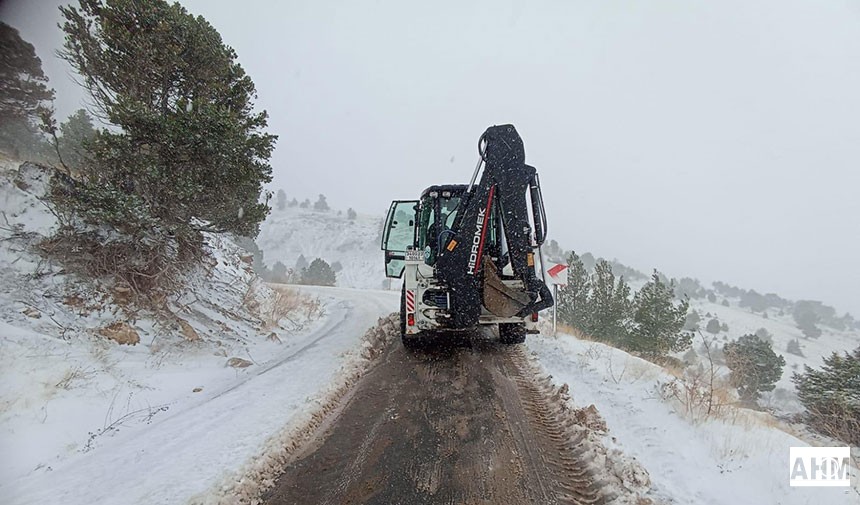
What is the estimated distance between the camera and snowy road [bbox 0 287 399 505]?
285cm

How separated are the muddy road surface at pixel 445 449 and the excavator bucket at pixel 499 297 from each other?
117 centimetres

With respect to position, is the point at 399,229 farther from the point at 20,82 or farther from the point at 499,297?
the point at 20,82

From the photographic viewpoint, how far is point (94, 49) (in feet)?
20.0

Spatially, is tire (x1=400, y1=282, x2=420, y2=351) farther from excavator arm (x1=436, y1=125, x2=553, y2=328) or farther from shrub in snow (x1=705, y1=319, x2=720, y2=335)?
shrub in snow (x1=705, y1=319, x2=720, y2=335)

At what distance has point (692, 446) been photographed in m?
3.58

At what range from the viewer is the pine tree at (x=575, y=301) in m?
21.5

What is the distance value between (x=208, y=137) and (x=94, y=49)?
7.25 ft

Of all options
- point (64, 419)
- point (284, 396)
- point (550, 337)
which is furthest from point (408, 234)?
point (64, 419)

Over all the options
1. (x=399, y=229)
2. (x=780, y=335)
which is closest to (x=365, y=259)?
(x=399, y=229)

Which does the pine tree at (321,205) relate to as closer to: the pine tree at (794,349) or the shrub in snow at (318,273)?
the shrub in snow at (318,273)

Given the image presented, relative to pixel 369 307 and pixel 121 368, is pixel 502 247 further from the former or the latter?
pixel 369 307

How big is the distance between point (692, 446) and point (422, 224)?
565 centimetres

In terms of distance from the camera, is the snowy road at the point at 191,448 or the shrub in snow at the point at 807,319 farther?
the shrub in snow at the point at 807,319
